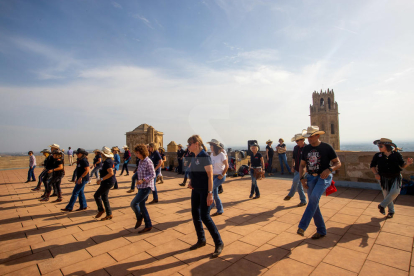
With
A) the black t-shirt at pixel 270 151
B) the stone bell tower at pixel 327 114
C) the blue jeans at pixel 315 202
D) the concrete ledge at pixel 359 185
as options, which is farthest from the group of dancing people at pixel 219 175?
the stone bell tower at pixel 327 114

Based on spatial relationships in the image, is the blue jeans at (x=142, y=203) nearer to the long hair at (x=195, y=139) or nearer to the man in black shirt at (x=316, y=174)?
the long hair at (x=195, y=139)

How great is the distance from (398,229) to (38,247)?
6048 millimetres

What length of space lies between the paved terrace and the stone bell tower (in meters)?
67.7

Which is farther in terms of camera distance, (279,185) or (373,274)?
(279,185)

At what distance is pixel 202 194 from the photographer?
10.6 feet

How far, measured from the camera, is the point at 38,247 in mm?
3600

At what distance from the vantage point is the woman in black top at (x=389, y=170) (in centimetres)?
421

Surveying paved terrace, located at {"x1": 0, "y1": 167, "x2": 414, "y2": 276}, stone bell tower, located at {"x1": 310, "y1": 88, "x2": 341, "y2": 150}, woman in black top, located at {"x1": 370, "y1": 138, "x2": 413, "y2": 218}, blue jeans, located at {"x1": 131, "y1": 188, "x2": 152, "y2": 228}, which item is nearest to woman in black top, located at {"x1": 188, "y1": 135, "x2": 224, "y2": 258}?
paved terrace, located at {"x1": 0, "y1": 167, "x2": 414, "y2": 276}

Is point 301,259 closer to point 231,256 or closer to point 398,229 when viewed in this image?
point 231,256

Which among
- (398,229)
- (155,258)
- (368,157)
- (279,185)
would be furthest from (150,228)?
(368,157)

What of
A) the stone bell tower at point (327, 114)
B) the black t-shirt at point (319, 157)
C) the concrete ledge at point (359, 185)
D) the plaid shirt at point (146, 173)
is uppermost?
the stone bell tower at point (327, 114)

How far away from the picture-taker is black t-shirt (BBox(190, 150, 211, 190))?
321cm

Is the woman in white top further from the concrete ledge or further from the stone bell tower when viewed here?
the stone bell tower

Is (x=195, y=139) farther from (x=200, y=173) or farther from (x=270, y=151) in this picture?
(x=270, y=151)
